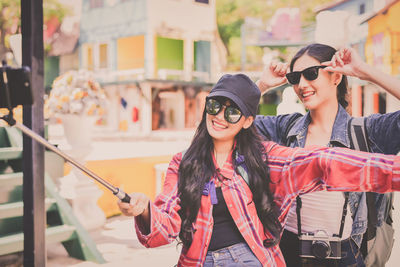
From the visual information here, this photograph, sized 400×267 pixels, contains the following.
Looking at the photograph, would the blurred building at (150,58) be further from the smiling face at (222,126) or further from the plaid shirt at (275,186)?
the plaid shirt at (275,186)

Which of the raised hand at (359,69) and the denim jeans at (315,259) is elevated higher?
the raised hand at (359,69)

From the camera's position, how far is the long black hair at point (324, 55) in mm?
1933

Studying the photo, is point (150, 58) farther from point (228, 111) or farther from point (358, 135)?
point (228, 111)

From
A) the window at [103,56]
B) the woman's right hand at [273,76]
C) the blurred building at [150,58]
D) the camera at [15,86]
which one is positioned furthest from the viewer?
the window at [103,56]

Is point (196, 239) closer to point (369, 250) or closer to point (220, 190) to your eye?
A: point (220, 190)

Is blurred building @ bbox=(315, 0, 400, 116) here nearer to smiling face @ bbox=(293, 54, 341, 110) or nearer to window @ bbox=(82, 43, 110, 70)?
smiling face @ bbox=(293, 54, 341, 110)

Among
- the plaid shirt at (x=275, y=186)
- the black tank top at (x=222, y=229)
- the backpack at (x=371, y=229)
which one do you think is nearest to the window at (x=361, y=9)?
the backpack at (x=371, y=229)

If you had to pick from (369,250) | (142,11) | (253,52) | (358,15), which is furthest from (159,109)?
(369,250)

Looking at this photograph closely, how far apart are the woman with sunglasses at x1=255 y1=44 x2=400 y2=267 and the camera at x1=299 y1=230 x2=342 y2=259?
0.08ft

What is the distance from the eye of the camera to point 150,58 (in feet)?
55.7

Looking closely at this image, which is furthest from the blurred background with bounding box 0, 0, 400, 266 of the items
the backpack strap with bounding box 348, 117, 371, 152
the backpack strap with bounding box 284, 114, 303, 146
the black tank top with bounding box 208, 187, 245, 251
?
the black tank top with bounding box 208, 187, 245, 251

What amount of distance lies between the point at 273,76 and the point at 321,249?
0.88 metres

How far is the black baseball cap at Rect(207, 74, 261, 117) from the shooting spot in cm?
155

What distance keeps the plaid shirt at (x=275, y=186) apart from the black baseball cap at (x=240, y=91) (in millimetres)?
199
